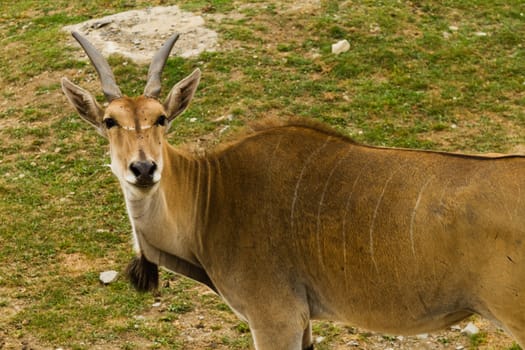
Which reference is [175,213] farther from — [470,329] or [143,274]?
[470,329]

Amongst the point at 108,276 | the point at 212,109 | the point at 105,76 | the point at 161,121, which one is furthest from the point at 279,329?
the point at 212,109

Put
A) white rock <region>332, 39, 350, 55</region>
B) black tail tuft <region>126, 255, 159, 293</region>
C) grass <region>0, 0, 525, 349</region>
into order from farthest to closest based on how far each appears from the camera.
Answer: white rock <region>332, 39, 350, 55</region> < grass <region>0, 0, 525, 349</region> < black tail tuft <region>126, 255, 159, 293</region>

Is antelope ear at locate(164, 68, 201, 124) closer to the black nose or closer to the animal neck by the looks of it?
the animal neck

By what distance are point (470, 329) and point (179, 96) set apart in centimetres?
289

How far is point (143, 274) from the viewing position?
5605 mm

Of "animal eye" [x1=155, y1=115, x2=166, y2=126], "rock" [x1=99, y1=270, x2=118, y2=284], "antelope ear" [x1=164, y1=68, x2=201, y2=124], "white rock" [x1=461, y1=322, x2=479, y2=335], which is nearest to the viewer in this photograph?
"animal eye" [x1=155, y1=115, x2=166, y2=126]

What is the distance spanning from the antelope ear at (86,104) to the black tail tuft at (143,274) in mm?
912

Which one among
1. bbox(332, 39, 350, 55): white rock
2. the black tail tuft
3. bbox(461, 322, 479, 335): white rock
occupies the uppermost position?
the black tail tuft

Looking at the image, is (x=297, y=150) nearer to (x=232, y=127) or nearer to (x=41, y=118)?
(x=232, y=127)

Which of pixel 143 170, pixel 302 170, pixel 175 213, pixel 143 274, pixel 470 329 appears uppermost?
pixel 143 170

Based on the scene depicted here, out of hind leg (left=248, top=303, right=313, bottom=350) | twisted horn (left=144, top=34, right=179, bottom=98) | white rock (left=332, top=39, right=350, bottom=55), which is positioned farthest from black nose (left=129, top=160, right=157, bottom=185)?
white rock (left=332, top=39, right=350, bottom=55)

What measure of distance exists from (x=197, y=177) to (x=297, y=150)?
→ 0.70 meters

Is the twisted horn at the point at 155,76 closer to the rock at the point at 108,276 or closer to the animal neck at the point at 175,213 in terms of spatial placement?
the animal neck at the point at 175,213

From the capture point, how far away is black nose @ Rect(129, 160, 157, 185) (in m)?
4.69
